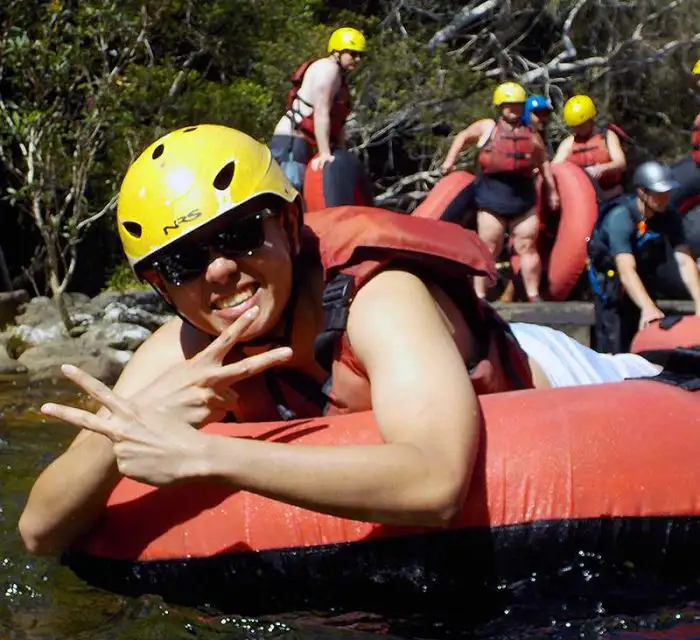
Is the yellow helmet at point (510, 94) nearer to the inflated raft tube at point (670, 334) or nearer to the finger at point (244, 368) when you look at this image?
the inflated raft tube at point (670, 334)

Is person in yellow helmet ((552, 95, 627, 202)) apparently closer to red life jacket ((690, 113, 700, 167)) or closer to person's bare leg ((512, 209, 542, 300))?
person's bare leg ((512, 209, 542, 300))

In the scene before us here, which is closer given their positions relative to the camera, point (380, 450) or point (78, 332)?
point (380, 450)

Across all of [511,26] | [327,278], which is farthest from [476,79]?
[327,278]

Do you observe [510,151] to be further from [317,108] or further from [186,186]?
[186,186]

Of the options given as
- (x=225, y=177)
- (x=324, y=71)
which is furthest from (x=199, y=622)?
(x=324, y=71)

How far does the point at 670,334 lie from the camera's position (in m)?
4.77

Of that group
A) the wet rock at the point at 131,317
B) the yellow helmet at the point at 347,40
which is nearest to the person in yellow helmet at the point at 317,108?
the yellow helmet at the point at 347,40

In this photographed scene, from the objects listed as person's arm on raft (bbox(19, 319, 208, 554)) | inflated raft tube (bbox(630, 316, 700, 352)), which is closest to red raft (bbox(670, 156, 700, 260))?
inflated raft tube (bbox(630, 316, 700, 352))

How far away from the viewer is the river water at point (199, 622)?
2535mm

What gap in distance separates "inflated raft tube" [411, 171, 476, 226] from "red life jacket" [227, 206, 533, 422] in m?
5.07

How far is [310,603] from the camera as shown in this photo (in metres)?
2.64

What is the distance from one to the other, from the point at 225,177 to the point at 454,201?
5.60m

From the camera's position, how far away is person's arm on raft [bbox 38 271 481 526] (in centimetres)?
231

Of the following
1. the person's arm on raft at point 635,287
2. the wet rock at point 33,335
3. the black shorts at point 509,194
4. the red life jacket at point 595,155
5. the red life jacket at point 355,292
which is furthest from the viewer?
the red life jacket at point 595,155
